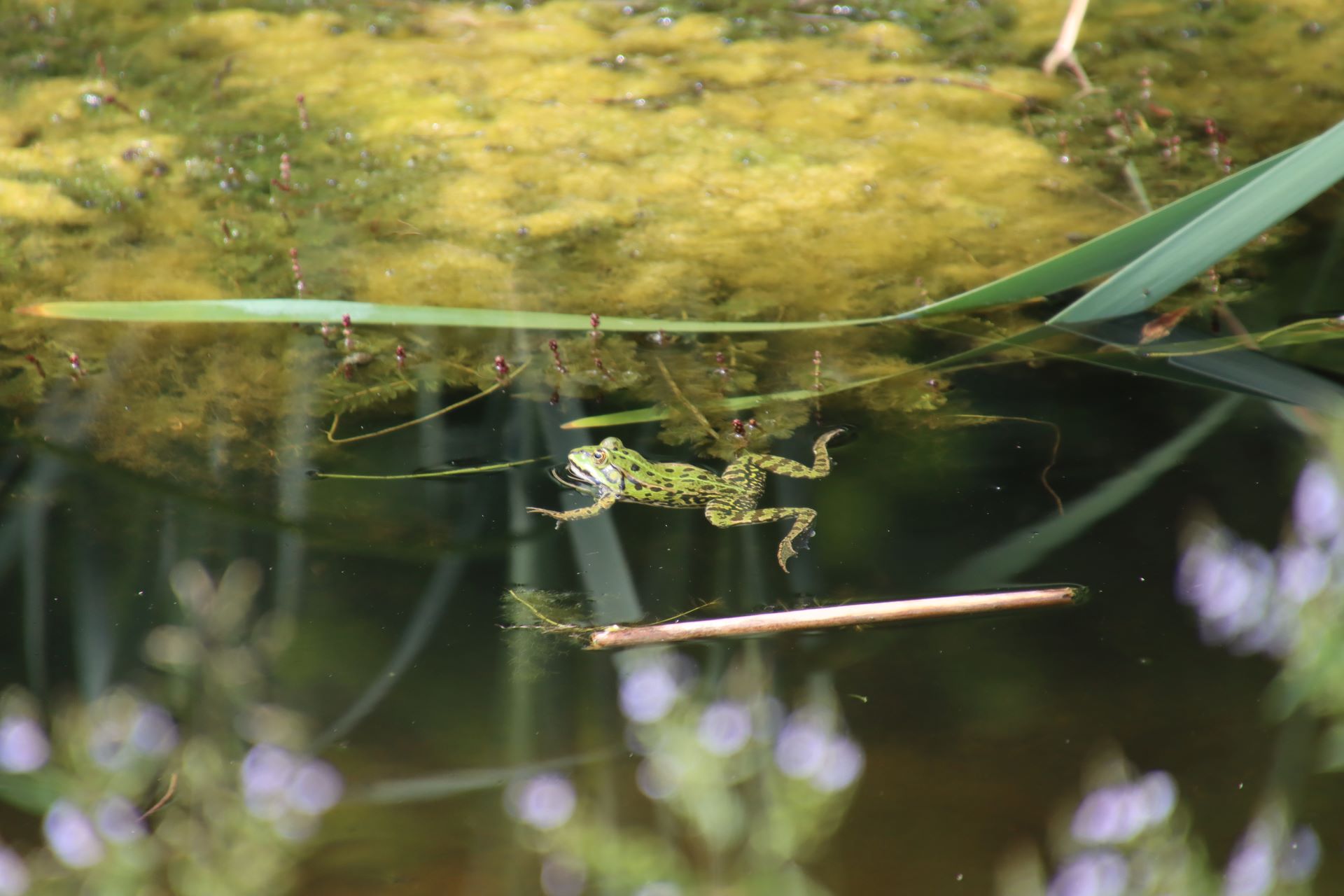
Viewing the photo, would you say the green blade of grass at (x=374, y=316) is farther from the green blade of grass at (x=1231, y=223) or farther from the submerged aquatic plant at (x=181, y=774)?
the submerged aquatic plant at (x=181, y=774)

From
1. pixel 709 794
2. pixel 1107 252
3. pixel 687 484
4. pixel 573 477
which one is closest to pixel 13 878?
pixel 709 794

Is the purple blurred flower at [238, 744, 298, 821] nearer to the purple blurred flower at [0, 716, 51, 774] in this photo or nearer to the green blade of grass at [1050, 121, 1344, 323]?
the purple blurred flower at [0, 716, 51, 774]

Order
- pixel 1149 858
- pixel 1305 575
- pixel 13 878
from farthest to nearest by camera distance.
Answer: pixel 1305 575
pixel 13 878
pixel 1149 858

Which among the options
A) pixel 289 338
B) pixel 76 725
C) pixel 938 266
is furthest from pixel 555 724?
pixel 938 266

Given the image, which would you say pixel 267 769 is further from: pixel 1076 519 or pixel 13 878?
pixel 1076 519

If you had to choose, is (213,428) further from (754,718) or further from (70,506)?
(754,718)
